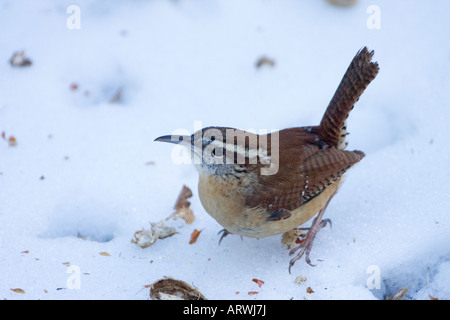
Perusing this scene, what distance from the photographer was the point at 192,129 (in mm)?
4707

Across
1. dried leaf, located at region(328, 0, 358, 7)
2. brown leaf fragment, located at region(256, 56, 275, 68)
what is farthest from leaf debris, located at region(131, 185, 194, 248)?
dried leaf, located at region(328, 0, 358, 7)

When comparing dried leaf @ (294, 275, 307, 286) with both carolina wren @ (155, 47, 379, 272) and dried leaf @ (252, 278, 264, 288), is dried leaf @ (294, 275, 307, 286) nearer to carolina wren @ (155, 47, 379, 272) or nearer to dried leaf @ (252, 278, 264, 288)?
carolina wren @ (155, 47, 379, 272)

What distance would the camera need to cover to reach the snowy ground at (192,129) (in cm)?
357

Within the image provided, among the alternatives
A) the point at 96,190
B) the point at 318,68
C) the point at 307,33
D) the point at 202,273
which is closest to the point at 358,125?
the point at 318,68

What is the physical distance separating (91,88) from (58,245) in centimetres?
183

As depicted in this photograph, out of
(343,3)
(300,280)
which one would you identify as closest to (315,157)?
(300,280)

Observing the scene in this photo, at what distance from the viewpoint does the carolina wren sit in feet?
11.1

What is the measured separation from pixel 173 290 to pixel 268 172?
97cm

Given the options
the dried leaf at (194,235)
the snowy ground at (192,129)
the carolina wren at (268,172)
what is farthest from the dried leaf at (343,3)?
the dried leaf at (194,235)

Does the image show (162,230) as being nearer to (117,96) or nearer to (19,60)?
(117,96)

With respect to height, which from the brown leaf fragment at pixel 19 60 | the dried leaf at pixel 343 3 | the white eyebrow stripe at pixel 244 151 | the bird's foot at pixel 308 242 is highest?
the dried leaf at pixel 343 3

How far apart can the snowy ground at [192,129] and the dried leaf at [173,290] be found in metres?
0.10

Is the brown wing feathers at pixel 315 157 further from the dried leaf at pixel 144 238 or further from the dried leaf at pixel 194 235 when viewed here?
the dried leaf at pixel 144 238

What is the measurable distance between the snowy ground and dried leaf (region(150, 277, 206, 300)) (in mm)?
100
